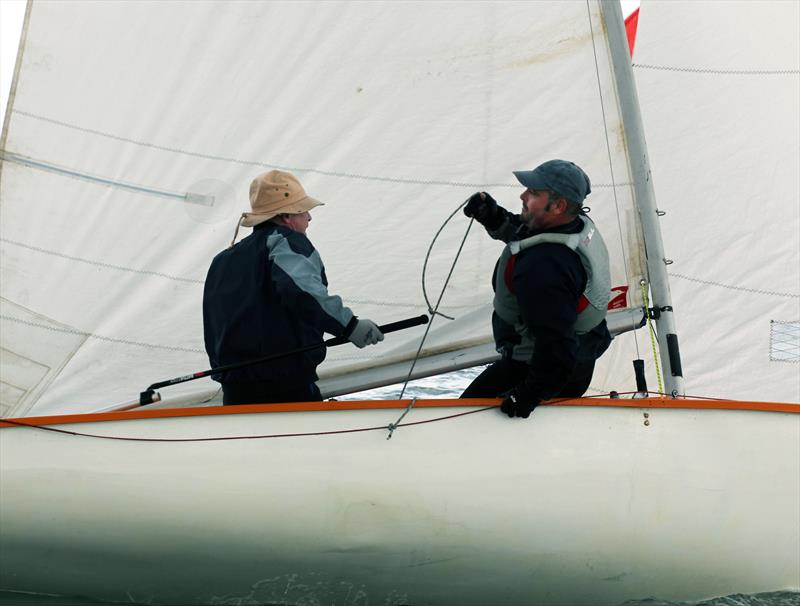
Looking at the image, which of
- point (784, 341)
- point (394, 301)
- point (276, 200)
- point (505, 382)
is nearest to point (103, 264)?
point (276, 200)

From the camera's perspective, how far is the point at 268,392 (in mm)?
3371

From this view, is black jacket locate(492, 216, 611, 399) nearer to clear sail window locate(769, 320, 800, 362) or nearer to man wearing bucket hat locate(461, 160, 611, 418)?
man wearing bucket hat locate(461, 160, 611, 418)

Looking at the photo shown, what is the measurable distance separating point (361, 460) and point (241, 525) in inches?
14.1

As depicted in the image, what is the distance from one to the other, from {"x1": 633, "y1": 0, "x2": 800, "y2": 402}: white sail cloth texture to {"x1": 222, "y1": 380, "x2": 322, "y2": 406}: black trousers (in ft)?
4.47

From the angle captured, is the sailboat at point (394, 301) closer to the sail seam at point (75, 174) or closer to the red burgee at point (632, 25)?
the sail seam at point (75, 174)

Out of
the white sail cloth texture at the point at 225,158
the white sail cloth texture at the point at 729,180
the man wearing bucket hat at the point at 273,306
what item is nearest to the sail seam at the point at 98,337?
the white sail cloth texture at the point at 225,158

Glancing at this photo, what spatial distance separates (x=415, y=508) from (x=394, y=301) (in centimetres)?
85

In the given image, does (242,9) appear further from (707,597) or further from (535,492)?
(707,597)

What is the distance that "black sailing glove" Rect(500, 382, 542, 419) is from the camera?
3111mm

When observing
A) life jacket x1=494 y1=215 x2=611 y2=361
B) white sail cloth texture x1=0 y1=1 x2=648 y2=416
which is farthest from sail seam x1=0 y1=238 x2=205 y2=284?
life jacket x1=494 y1=215 x2=611 y2=361

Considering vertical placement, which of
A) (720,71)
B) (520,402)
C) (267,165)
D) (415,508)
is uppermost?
(720,71)

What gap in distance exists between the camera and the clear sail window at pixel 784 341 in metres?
3.99

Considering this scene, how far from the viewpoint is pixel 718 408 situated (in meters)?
3.22

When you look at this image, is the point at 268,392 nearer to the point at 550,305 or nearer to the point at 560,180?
the point at 550,305
